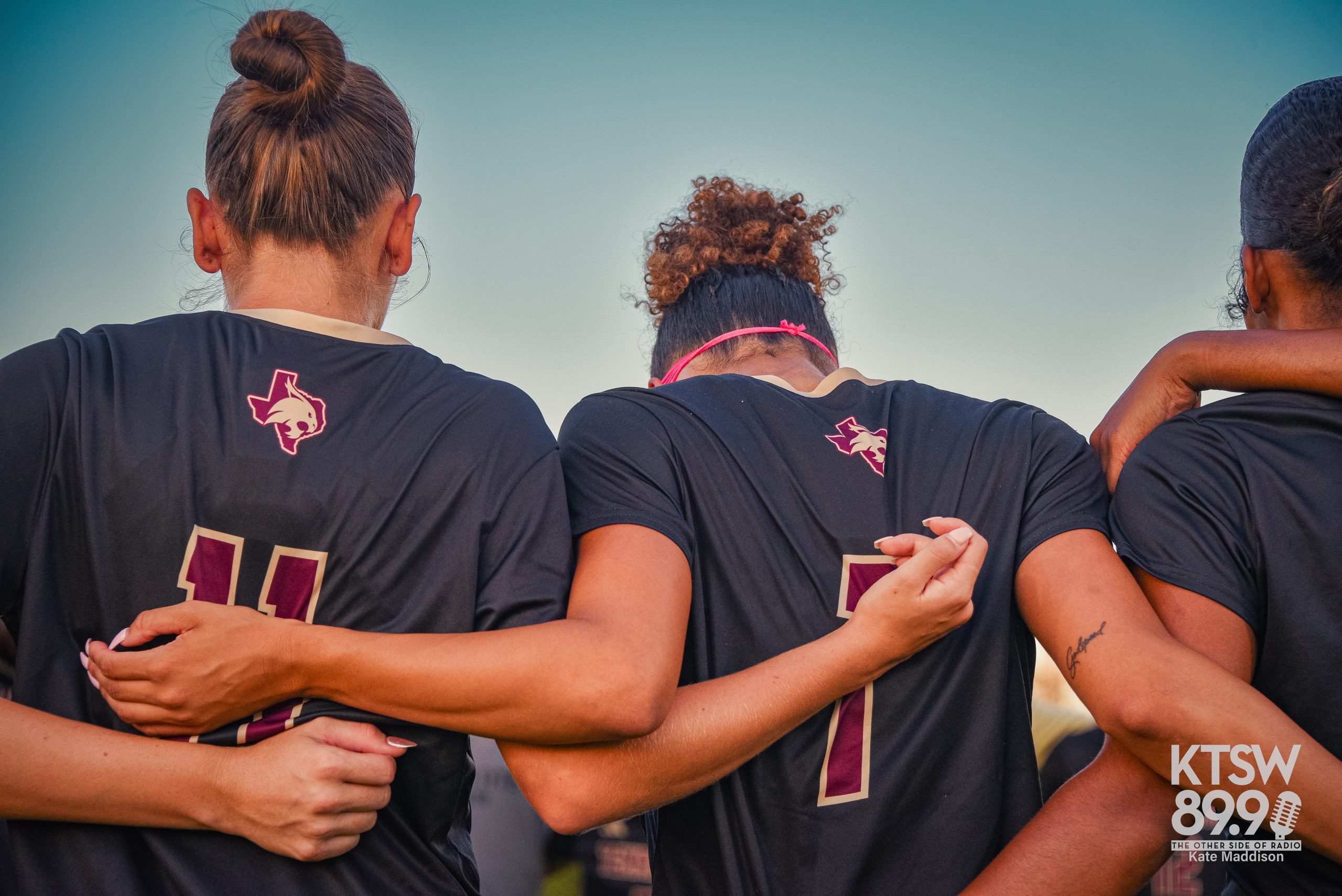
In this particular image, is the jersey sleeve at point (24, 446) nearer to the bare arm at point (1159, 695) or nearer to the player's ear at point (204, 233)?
the player's ear at point (204, 233)

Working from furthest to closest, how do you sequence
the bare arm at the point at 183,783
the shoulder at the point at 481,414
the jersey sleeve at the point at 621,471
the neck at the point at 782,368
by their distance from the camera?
the neck at the point at 782,368
the jersey sleeve at the point at 621,471
the shoulder at the point at 481,414
the bare arm at the point at 183,783

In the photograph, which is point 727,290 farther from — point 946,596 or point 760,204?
point 946,596

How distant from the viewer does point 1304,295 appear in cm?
210

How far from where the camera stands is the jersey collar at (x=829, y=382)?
2207 millimetres

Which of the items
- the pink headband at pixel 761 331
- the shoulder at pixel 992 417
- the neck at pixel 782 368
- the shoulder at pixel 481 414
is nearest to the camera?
the shoulder at pixel 481 414

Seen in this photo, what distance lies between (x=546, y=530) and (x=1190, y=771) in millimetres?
1189

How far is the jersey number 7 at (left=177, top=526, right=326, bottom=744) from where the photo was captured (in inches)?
64.2

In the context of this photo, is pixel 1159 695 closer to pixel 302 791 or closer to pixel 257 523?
pixel 302 791

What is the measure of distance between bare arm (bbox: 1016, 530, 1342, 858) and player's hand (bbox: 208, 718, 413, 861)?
1.22 m

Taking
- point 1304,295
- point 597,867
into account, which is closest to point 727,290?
point 1304,295

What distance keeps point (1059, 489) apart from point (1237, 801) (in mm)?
631

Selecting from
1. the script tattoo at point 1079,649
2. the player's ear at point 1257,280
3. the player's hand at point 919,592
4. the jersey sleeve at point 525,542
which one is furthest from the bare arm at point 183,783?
the player's ear at point 1257,280

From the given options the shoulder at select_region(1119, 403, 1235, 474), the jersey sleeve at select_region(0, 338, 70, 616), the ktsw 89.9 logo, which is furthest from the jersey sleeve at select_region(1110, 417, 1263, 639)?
the jersey sleeve at select_region(0, 338, 70, 616)

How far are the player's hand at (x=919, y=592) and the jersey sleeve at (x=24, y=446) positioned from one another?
1.36 meters
